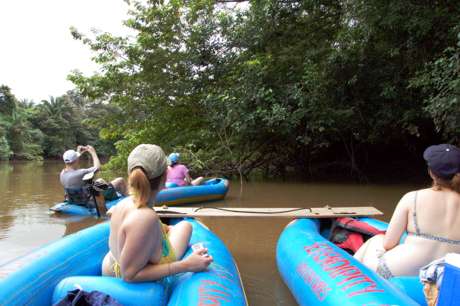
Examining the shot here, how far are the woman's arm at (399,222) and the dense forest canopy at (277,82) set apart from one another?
646 centimetres

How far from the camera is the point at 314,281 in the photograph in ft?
9.34

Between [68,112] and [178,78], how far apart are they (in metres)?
30.8

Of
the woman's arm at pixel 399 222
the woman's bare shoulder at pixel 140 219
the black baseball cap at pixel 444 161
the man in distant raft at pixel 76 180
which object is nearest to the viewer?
the woman's bare shoulder at pixel 140 219

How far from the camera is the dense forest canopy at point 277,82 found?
395 inches

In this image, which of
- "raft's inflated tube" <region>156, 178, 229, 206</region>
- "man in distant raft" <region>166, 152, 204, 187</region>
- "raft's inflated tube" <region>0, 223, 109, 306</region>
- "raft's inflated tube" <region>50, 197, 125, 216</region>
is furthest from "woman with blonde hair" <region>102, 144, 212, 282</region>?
"man in distant raft" <region>166, 152, 204, 187</region>

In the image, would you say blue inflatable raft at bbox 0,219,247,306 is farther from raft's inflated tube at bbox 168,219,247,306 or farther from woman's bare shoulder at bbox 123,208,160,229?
woman's bare shoulder at bbox 123,208,160,229

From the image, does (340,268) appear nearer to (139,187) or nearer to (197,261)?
(197,261)

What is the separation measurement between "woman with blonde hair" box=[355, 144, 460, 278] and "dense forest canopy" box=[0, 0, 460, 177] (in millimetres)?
6466

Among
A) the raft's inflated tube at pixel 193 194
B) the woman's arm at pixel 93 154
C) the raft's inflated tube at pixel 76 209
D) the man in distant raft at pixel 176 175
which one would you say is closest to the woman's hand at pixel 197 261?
the woman's arm at pixel 93 154

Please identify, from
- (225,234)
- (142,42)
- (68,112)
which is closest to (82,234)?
(225,234)

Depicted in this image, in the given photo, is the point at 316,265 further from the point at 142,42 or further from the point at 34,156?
the point at 34,156

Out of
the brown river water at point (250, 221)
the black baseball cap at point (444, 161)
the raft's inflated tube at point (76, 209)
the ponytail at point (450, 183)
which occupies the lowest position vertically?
the brown river water at point (250, 221)

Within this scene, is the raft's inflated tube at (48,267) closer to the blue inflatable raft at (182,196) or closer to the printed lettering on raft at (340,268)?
the printed lettering on raft at (340,268)

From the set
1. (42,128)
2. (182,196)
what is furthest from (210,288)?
(42,128)
